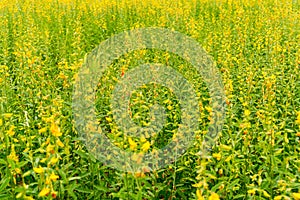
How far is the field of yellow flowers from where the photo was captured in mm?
2547

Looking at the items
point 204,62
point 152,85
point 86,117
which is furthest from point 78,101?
point 204,62

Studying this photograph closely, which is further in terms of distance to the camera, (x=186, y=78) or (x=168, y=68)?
(x=168, y=68)

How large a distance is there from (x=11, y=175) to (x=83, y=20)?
6.25 metres

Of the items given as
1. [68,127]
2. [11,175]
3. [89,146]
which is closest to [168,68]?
[68,127]

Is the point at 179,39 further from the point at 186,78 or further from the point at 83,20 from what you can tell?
the point at 83,20

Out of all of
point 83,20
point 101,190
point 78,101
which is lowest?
point 101,190

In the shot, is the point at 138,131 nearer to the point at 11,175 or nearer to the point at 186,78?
the point at 11,175

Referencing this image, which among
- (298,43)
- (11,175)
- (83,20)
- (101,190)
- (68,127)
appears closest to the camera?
(11,175)

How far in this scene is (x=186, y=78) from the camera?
14.2 ft

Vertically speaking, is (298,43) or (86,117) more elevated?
(298,43)

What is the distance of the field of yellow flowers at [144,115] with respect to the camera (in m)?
2.55

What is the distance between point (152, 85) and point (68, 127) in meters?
1.12

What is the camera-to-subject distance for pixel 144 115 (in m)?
3.65

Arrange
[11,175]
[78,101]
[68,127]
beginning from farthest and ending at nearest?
[68,127]
[78,101]
[11,175]
